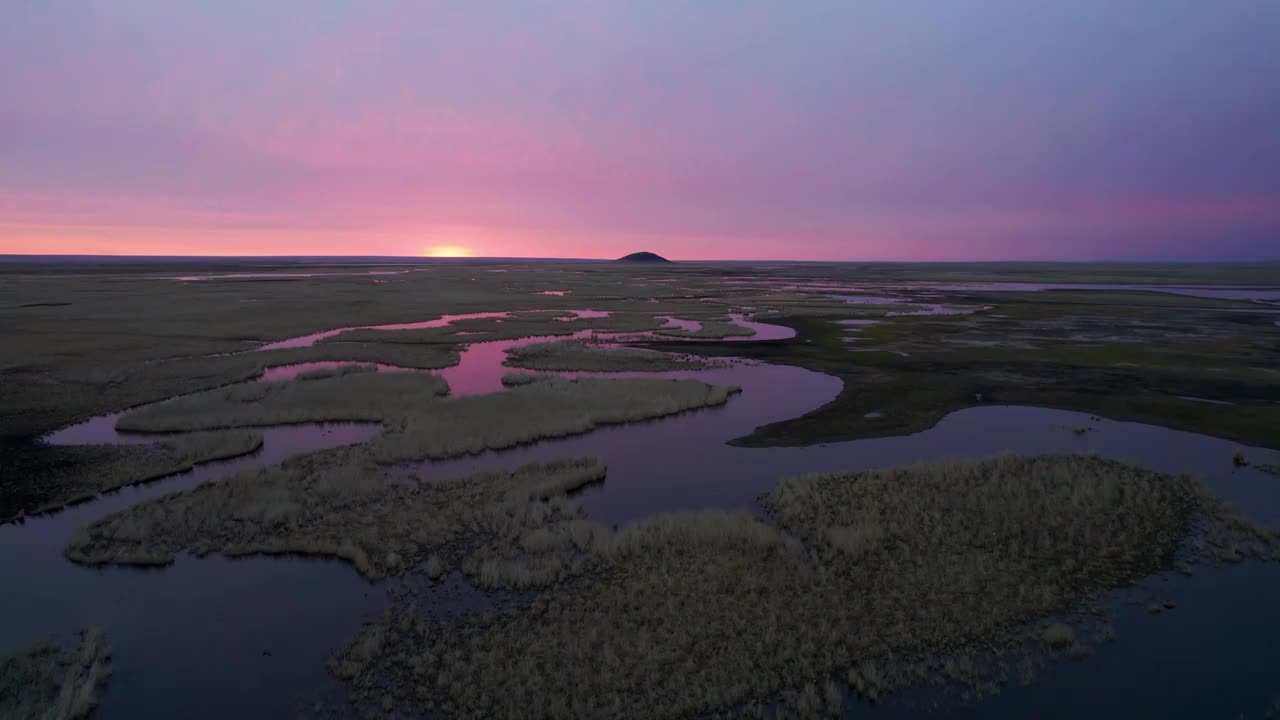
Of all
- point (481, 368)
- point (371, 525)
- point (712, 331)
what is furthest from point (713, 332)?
point (371, 525)

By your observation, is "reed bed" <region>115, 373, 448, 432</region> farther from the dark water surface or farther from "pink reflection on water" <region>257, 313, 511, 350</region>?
"pink reflection on water" <region>257, 313, 511, 350</region>

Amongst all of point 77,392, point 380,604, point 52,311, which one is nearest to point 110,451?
point 77,392

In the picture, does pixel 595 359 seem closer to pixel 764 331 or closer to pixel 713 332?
pixel 713 332

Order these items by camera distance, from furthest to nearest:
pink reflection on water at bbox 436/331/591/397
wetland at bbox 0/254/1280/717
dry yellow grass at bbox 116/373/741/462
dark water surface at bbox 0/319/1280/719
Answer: pink reflection on water at bbox 436/331/591/397 < dry yellow grass at bbox 116/373/741/462 < wetland at bbox 0/254/1280/717 < dark water surface at bbox 0/319/1280/719

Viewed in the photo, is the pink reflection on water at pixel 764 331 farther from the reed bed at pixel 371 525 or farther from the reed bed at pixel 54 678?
the reed bed at pixel 54 678

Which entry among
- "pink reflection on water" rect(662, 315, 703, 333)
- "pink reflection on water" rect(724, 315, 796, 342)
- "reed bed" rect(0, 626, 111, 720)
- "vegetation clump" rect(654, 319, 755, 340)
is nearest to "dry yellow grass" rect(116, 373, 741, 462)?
"reed bed" rect(0, 626, 111, 720)

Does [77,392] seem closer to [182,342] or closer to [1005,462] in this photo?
[182,342]

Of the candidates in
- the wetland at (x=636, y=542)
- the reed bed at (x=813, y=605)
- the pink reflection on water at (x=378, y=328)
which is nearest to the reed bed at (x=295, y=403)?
the wetland at (x=636, y=542)
